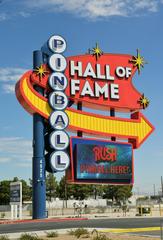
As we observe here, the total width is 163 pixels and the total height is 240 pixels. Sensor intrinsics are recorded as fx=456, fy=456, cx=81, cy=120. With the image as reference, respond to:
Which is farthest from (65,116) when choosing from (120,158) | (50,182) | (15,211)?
(50,182)

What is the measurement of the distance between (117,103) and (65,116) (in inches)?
286

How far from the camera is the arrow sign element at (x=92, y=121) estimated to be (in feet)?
141

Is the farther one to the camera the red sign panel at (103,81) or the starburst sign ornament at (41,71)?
the red sign panel at (103,81)

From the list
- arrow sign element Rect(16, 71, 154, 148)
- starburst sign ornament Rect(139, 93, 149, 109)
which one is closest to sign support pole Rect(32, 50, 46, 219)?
arrow sign element Rect(16, 71, 154, 148)

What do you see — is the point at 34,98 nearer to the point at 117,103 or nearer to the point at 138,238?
the point at 117,103

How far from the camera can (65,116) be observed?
1751 inches

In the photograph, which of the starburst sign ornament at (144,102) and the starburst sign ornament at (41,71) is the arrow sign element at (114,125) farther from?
the starburst sign ornament at (41,71)

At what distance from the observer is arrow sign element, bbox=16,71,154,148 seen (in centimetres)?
4312

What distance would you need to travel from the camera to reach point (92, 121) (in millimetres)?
46906

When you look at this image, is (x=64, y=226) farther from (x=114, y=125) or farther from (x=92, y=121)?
(x=114, y=125)

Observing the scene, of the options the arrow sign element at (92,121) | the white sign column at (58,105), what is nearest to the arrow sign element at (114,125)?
the arrow sign element at (92,121)

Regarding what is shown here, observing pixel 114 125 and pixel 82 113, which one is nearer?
pixel 82 113

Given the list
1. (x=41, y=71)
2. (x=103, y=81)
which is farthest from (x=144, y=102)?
(x=41, y=71)

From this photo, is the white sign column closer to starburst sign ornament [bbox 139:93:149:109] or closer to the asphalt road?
the asphalt road
